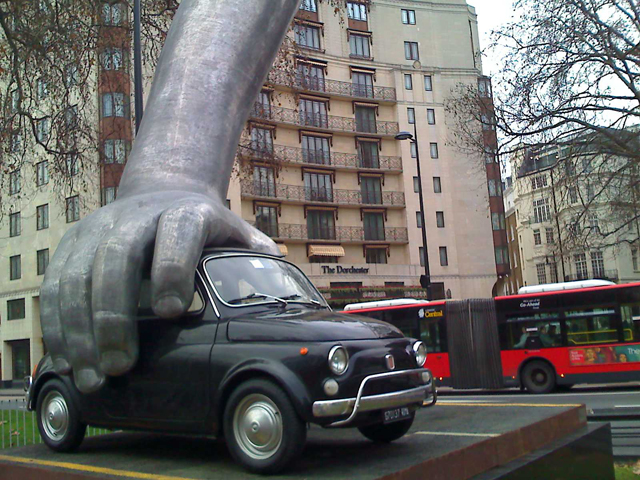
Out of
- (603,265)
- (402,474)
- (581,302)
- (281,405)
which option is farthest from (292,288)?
(603,265)

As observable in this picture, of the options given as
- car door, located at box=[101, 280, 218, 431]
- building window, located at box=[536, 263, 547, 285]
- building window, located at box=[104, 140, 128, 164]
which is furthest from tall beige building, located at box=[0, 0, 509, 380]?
car door, located at box=[101, 280, 218, 431]

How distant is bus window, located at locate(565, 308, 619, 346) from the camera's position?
18484mm

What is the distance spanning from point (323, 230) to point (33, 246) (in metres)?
19.1

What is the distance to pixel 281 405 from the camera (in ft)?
13.6

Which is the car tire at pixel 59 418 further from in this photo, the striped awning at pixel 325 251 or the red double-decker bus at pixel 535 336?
the striped awning at pixel 325 251

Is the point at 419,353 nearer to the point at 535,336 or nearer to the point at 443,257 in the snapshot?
the point at 535,336

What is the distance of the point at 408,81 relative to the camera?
169 ft

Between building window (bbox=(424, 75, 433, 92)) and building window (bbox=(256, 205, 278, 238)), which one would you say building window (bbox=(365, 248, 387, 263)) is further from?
building window (bbox=(424, 75, 433, 92))

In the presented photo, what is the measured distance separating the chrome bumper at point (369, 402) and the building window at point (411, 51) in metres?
50.1

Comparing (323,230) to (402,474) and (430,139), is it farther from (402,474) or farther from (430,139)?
(402,474)

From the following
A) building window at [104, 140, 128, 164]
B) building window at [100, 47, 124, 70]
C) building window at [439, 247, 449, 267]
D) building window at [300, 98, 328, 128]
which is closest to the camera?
building window at [100, 47, 124, 70]

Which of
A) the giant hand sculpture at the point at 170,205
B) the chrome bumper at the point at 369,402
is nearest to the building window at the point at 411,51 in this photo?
the giant hand sculpture at the point at 170,205

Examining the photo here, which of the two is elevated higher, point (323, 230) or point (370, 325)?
point (323, 230)

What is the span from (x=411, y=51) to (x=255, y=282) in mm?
49863
